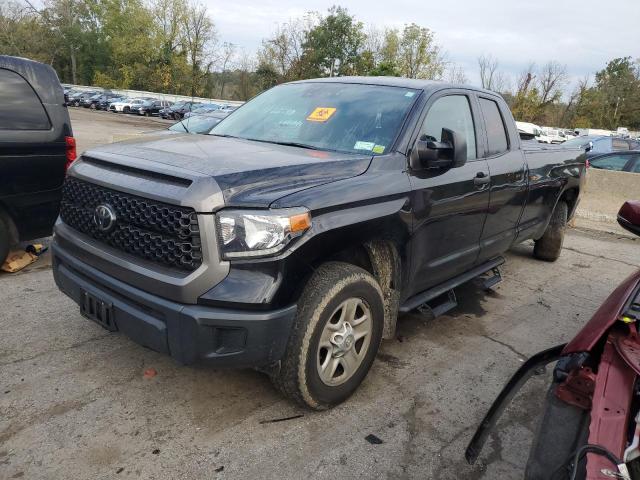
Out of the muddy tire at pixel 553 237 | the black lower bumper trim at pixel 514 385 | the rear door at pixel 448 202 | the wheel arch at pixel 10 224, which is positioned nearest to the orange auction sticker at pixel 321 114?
the rear door at pixel 448 202

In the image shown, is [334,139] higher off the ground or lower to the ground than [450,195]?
higher

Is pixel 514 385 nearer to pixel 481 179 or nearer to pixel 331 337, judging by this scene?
pixel 331 337

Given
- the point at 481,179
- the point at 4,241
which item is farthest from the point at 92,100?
the point at 481,179

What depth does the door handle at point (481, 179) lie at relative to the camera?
382 centimetres

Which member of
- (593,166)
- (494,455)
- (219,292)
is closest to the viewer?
(219,292)

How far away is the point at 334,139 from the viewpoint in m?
3.41

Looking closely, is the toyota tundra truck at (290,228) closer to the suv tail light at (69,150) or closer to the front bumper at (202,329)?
the front bumper at (202,329)

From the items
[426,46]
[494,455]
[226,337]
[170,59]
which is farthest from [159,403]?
[170,59]

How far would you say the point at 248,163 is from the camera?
271 cm

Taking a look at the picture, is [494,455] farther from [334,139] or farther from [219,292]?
[334,139]

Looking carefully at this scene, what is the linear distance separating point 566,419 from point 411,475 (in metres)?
0.97

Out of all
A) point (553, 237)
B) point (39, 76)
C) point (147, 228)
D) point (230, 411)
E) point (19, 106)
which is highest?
point (39, 76)

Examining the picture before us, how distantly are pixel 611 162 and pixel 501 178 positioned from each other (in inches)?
319

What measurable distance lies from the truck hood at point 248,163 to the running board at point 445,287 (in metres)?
1.06
